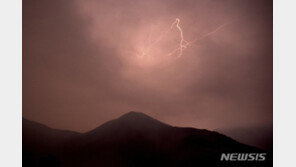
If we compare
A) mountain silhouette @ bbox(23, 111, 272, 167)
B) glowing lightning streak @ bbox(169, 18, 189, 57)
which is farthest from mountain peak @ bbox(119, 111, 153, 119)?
glowing lightning streak @ bbox(169, 18, 189, 57)

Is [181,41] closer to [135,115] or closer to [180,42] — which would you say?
[180,42]

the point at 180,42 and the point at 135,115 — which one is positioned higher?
the point at 180,42

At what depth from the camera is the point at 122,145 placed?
313 cm

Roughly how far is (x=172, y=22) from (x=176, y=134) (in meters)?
1.45

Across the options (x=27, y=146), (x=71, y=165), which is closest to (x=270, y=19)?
(x=71, y=165)

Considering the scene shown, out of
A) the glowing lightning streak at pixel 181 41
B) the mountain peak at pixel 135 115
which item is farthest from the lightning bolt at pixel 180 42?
the mountain peak at pixel 135 115

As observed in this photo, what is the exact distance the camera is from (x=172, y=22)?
3.21 m

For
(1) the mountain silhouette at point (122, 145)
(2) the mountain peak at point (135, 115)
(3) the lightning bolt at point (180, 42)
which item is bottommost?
(1) the mountain silhouette at point (122, 145)

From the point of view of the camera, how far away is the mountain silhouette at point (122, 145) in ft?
10.2

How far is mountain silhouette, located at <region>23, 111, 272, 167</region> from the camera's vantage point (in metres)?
3.12

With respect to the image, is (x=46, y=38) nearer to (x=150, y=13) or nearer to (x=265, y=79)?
(x=150, y=13)

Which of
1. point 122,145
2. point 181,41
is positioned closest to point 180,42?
point 181,41

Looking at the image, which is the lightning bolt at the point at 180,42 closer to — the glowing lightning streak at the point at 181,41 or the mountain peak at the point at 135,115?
the glowing lightning streak at the point at 181,41

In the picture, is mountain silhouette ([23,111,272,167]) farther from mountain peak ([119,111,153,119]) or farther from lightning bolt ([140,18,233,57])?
lightning bolt ([140,18,233,57])
